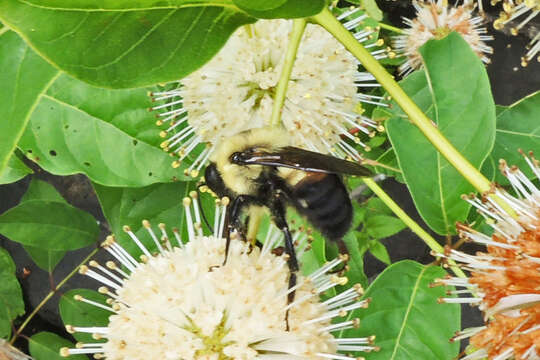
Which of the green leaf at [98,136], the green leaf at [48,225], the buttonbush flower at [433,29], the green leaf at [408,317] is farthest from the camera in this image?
the buttonbush flower at [433,29]

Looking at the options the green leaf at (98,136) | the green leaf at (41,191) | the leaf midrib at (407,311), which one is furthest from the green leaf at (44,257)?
the leaf midrib at (407,311)

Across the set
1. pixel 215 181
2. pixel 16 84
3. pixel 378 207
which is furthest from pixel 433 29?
pixel 16 84

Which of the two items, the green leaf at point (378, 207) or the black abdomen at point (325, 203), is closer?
the black abdomen at point (325, 203)

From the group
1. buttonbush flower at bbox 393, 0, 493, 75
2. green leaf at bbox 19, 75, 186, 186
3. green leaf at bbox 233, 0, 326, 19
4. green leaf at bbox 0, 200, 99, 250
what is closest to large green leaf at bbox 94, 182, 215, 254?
green leaf at bbox 19, 75, 186, 186

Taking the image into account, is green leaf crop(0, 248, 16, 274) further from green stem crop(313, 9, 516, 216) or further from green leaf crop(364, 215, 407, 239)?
green stem crop(313, 9, 516, 216)

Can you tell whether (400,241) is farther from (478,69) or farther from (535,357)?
(535,357)

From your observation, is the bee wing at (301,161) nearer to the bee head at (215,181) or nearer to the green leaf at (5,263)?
the bee head at (215,181)

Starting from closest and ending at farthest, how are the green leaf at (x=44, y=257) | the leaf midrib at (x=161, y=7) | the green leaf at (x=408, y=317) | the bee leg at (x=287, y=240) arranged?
the leaf midrib at (x=161, y=7), the bee leg at (x=287, y=240), the green leaf at (x=408, y=317), the green leaf at (x=44, y=257)

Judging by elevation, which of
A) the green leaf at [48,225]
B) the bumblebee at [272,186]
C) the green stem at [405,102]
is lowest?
the green leaf at [48,225]
